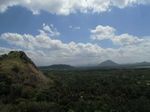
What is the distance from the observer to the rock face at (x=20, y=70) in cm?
7351

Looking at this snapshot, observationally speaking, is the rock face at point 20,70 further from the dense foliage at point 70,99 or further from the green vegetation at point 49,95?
the dense foliage at point 70,99

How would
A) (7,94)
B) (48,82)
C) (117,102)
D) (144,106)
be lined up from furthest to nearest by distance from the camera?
(48,82) → (7,94) → (117,102) → (144,106)

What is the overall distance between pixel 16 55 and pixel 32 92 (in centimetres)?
2286

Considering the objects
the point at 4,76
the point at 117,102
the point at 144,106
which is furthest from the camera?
the point at 4,76

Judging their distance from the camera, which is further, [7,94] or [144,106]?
[7,94]

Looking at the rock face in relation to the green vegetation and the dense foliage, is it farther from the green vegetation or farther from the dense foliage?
the dense foliage

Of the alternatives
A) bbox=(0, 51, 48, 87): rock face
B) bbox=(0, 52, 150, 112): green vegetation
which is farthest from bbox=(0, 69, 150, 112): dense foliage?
bbox=(0, 51, 48, 87): rock face

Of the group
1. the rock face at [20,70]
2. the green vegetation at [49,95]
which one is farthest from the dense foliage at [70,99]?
the rock face at [20,70]

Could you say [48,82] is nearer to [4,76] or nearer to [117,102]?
[4,76]

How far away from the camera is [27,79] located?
74.5m

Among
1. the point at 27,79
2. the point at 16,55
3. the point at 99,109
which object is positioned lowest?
the point at 99,109

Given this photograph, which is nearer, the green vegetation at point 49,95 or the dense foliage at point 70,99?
the dense foliage at point 70,99

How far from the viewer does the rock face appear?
241ft

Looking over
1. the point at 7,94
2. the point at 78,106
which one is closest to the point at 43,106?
the point at 78,106
